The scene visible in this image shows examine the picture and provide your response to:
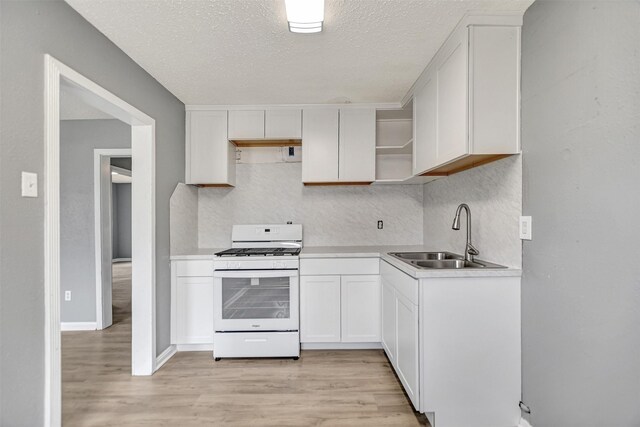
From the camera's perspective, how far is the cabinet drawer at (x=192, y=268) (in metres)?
2.76

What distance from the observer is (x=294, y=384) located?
2.25m

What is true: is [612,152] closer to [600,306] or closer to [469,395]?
[600,306]

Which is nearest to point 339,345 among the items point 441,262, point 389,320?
point 389,320

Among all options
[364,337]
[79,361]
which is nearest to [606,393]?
[364,337]

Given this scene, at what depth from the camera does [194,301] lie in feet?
9.06

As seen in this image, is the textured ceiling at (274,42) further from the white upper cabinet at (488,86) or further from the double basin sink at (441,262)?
the double basin sink at (441,262)

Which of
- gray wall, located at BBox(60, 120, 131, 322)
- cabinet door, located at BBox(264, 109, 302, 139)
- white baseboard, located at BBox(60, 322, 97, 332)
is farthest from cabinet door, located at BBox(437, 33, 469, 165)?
white baseboard, located at BBox(60, 322, 97, 332)

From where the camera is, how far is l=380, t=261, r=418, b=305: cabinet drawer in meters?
1.83

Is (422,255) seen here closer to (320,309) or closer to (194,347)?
(320,309)

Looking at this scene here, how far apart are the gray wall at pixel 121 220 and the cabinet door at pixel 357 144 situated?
835 centimetres

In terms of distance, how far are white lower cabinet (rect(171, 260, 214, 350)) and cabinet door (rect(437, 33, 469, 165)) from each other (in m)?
2.21

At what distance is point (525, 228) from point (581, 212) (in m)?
0.37

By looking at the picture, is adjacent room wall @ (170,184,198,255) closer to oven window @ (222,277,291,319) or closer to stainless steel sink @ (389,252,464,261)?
oven window @ (222,277,291,319)
